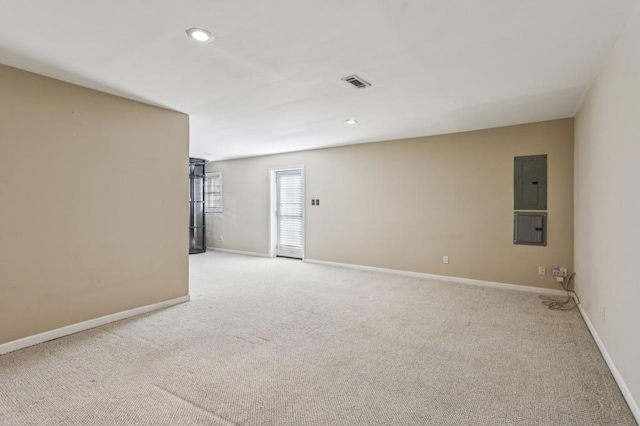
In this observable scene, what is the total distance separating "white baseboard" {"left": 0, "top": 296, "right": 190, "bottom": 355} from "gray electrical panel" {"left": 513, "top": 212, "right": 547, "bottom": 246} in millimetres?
4578

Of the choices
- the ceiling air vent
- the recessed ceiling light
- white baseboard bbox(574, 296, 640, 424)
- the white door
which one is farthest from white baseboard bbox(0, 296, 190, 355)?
white baseboard bbox(574, 296, 640, 424)

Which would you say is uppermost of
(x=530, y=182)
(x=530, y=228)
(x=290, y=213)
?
(x=530, y=182)

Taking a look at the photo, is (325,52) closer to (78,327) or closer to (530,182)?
(78,327)

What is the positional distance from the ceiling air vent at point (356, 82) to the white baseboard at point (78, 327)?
3178 mm

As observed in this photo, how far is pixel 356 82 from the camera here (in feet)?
10.4

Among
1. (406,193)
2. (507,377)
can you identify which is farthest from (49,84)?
(406,193)

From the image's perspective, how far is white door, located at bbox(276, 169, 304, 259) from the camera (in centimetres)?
732

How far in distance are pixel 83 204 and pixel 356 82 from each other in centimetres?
286

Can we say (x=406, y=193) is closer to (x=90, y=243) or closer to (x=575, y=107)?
(x=575, y=107)

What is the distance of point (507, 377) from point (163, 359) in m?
2.57

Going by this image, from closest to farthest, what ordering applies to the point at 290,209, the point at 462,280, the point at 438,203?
the point at 462,280
the point at 438,203
the point at 290,209

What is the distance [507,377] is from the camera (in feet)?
7.86

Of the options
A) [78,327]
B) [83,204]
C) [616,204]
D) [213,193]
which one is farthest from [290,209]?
[616,204]

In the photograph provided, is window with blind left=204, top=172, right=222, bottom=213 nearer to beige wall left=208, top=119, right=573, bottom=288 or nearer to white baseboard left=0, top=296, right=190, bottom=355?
beige wall left=208, top=119, right=573, bottom=288
